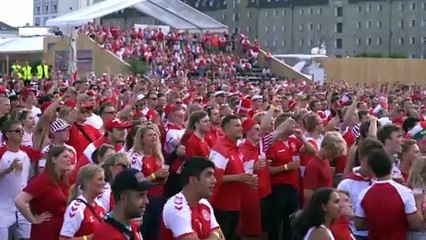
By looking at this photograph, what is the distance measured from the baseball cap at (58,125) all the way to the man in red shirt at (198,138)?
1.42m

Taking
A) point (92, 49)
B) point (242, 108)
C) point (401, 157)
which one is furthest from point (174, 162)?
point (92, 49)

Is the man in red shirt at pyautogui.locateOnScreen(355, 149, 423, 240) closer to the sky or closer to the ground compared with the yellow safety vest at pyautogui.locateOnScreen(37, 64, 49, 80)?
closer to the ground

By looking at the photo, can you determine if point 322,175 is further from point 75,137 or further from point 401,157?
point 75,137

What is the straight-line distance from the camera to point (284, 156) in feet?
37.2

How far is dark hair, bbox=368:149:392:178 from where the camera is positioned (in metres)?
7.50

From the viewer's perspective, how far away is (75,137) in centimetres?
1109

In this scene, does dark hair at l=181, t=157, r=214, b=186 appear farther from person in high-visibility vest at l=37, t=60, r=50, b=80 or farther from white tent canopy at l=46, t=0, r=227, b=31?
white tent canopy at l=46, t=0, r=227, b=31

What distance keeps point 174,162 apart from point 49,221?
119 inches

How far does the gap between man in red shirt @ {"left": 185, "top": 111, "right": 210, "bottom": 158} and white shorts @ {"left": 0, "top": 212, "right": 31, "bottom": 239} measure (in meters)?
2.07

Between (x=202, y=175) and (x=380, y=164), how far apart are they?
164 centimetres

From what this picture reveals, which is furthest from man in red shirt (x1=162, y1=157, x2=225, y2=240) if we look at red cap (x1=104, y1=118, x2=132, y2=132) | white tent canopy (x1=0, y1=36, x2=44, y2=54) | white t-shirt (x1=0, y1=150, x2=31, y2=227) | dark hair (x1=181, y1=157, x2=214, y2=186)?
white tent canopy (x1=0, y1=36, x2=44, y2=54)

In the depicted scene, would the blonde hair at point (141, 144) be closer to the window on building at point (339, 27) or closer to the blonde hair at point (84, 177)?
the blonde hair at point (84, 177)

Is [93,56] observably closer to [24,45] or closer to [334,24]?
[24,45]

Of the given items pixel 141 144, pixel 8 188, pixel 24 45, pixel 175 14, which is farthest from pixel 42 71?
pixel 141 144
